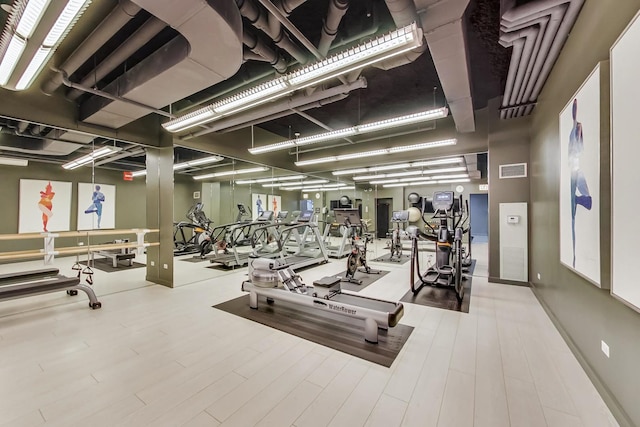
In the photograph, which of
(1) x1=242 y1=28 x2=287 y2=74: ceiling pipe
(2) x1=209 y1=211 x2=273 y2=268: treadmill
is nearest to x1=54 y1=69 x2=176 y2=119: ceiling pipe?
(1) x1=242 y1=28 x2=287 y2=74: ceiling pipe

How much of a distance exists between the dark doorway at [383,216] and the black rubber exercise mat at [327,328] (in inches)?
341

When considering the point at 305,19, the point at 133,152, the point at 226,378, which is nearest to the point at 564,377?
the point at 226,378

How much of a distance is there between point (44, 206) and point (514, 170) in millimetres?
8899

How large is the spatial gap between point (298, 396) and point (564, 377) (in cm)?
224

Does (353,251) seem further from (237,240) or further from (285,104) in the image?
(237,240)

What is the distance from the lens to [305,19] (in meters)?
3.08

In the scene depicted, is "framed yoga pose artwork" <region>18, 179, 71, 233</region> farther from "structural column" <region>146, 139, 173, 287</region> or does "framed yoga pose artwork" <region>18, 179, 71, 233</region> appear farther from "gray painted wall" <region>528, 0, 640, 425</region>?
"gray painted wall" <region>528, 0, 640, 425</region>

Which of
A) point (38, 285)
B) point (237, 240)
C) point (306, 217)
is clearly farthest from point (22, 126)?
point (306, 217)

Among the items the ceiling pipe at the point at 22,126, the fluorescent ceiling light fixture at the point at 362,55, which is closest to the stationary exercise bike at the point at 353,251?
the fluorescent ceiling light fixture at the point at 362,55

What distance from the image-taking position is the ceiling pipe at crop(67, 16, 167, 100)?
2572 millimetres

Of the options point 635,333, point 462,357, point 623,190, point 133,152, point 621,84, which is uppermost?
point 133,152

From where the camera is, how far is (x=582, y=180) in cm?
226

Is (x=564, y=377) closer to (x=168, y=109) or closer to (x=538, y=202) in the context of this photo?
(x=538, y=202)

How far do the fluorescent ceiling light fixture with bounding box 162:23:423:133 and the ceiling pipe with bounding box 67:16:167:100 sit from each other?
40.0 inches
